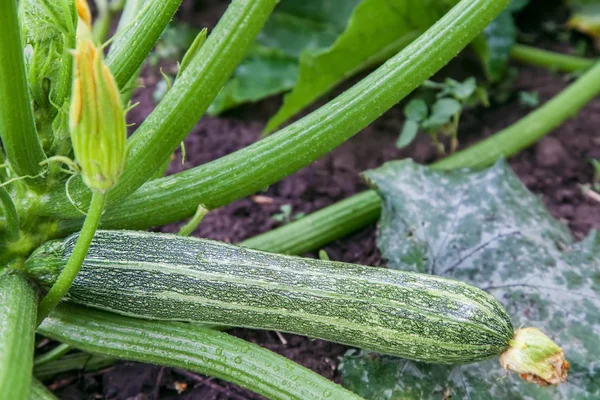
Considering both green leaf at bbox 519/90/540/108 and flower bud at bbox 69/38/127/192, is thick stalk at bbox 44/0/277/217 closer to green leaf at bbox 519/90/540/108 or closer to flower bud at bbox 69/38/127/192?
flower bud at bbox 69/38/127/192

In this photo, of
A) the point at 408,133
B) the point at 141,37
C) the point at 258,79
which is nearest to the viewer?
the point at 141,37

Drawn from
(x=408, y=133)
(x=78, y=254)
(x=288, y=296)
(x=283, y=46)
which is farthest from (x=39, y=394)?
(x=283, y=46)

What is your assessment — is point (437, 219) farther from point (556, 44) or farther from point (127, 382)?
point (556, 44)

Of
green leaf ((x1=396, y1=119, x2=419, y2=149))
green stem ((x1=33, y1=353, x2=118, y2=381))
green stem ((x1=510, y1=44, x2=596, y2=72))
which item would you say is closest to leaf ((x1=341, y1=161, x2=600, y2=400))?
green leaf ((x1=396, y1=119, x2=419, y2=149))

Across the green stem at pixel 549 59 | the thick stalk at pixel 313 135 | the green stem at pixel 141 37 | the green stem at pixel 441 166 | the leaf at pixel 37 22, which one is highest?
the leaf at pixel 37 22

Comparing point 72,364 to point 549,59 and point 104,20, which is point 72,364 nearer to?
point 104,20

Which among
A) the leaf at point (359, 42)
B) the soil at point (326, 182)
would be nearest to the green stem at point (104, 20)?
the soil at point (326, 182)

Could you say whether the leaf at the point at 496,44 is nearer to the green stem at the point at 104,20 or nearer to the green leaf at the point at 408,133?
the green leaf at the point at 408,133
